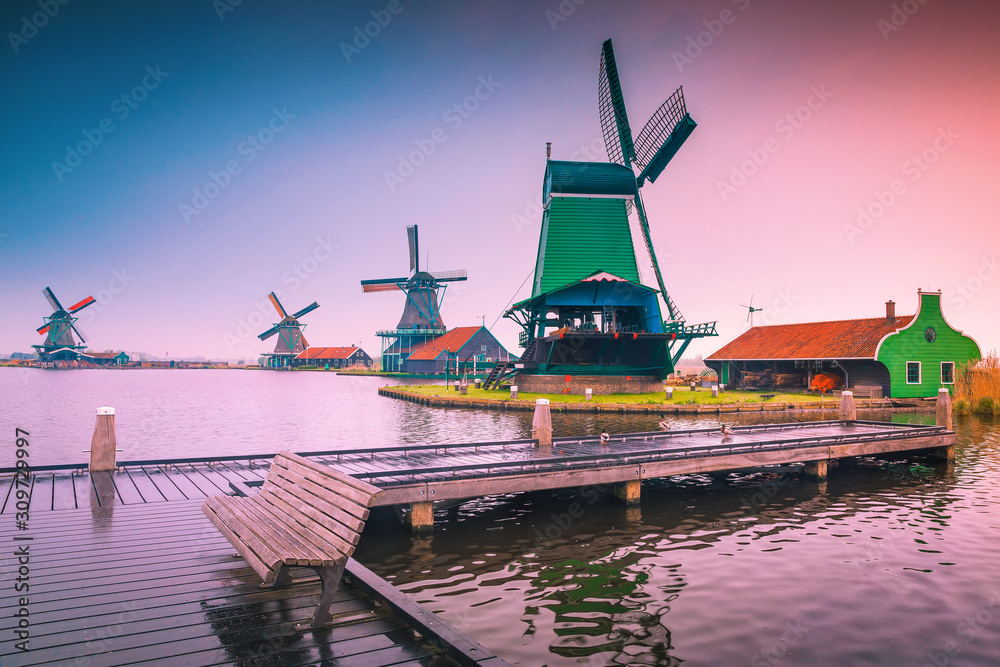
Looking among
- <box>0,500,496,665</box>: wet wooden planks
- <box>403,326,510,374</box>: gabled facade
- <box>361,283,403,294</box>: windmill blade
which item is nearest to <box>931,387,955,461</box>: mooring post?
<box>0,500,496,665</box>: wet wooden planks

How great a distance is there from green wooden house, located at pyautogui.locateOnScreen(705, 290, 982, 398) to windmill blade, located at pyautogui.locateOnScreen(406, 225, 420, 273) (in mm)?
54626

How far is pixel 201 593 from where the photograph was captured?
5496 millimetres

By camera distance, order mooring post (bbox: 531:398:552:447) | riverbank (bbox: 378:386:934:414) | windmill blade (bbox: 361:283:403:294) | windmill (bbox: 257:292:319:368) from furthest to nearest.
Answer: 1. windmill (bbox: 257:292:319:368)
2. windmill blade (bbox: 361:283:403:294)
3. riverbank (bbox: 378:386:934:414)
4. mooring post (bbox: 531:398:552:447)

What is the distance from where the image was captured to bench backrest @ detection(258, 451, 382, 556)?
4.75 meters

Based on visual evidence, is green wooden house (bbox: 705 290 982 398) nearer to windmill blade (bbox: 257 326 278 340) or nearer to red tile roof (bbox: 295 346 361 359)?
red tile roof (bbox: 295 346 361 359)

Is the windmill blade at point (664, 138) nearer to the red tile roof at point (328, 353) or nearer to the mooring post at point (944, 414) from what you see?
the mooring post at point (944, 414)

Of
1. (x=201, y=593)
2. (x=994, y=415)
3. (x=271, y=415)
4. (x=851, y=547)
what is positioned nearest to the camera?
(x=201, y=593)

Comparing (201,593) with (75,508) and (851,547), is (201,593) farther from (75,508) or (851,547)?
(851,547)

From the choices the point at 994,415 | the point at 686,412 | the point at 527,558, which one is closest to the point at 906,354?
the point at 994,415

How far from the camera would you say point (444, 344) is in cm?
8538

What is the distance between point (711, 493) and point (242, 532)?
1140 centimetres

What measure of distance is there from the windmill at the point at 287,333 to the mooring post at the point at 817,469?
391ft

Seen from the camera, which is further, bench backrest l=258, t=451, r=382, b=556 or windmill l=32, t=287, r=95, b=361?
windmill l=32, t=287, r=95, b=361

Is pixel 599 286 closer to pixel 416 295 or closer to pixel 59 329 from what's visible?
pixel 416 295
